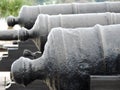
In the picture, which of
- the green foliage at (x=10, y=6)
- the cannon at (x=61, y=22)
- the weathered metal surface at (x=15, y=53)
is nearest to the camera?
the cannon at (x=61, y=22)

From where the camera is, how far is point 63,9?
4473mm

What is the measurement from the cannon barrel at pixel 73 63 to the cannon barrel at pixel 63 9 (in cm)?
214

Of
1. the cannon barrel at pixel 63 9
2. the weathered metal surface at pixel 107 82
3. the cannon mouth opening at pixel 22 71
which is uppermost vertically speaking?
the cannon barrel at pixel 63 9

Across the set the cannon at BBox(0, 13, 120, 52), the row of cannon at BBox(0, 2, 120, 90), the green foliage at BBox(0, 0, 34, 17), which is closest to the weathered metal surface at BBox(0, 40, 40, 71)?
the cannon at BBox(0, 13, 120, 52)

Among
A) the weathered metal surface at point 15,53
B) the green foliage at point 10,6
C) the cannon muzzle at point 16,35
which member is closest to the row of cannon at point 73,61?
the cannon muzzle at point 16,35

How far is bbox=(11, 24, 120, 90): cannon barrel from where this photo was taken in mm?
2205

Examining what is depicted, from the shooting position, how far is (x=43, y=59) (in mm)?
2232

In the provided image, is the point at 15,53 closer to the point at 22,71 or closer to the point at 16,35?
the point at 16,35

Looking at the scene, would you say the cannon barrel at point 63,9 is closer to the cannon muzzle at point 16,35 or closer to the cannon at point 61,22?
the cannon muzzle at point 16,35

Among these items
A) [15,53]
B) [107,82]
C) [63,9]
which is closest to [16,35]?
[63,9]

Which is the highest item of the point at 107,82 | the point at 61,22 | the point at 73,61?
the point at 61,22

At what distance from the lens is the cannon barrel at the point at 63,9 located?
4402 mm

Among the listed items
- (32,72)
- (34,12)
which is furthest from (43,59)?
(34,12)

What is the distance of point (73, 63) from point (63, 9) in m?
Answer: 2.31
